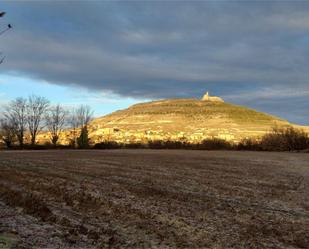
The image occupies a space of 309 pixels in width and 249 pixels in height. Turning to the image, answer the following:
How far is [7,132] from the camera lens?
100312 millimetres

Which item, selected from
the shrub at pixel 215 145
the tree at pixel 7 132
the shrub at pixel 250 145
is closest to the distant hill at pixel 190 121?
the tree at pixel 7 132

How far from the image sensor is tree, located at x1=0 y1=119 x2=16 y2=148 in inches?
3814

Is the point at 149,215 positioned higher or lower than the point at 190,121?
lower

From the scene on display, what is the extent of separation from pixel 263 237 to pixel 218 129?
441 feet

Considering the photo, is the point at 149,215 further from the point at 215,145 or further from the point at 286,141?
the point at 215,145

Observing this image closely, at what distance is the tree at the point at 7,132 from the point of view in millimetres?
96875

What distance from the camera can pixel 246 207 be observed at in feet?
44.5

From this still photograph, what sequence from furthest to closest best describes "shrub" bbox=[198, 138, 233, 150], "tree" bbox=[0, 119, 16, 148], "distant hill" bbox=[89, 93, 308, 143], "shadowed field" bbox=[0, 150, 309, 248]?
1. "distant hill" bbox=[89, 93, 308, 143]
2. "tree" bbox=[0, 119, 16, 148]
3. "shrub" bbox=[198, 138, 233, 150]
4. "shadowed field" bbox=[0, 150, 309, 248]

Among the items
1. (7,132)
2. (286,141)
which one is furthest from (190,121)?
(286,141)

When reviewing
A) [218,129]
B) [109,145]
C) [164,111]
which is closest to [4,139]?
[109,145]

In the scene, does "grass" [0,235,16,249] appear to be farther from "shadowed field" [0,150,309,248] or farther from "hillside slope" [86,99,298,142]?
"hillside slope" [86,99,298,142]

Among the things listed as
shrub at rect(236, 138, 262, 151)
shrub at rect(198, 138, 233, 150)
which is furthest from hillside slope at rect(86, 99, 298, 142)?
shrub at rect(236, 138, 262, 151)

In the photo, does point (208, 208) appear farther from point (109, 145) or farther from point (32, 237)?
point (109, 145)

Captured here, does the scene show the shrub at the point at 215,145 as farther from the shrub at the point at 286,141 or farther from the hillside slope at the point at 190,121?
the hillside slope at the point at 190,121
